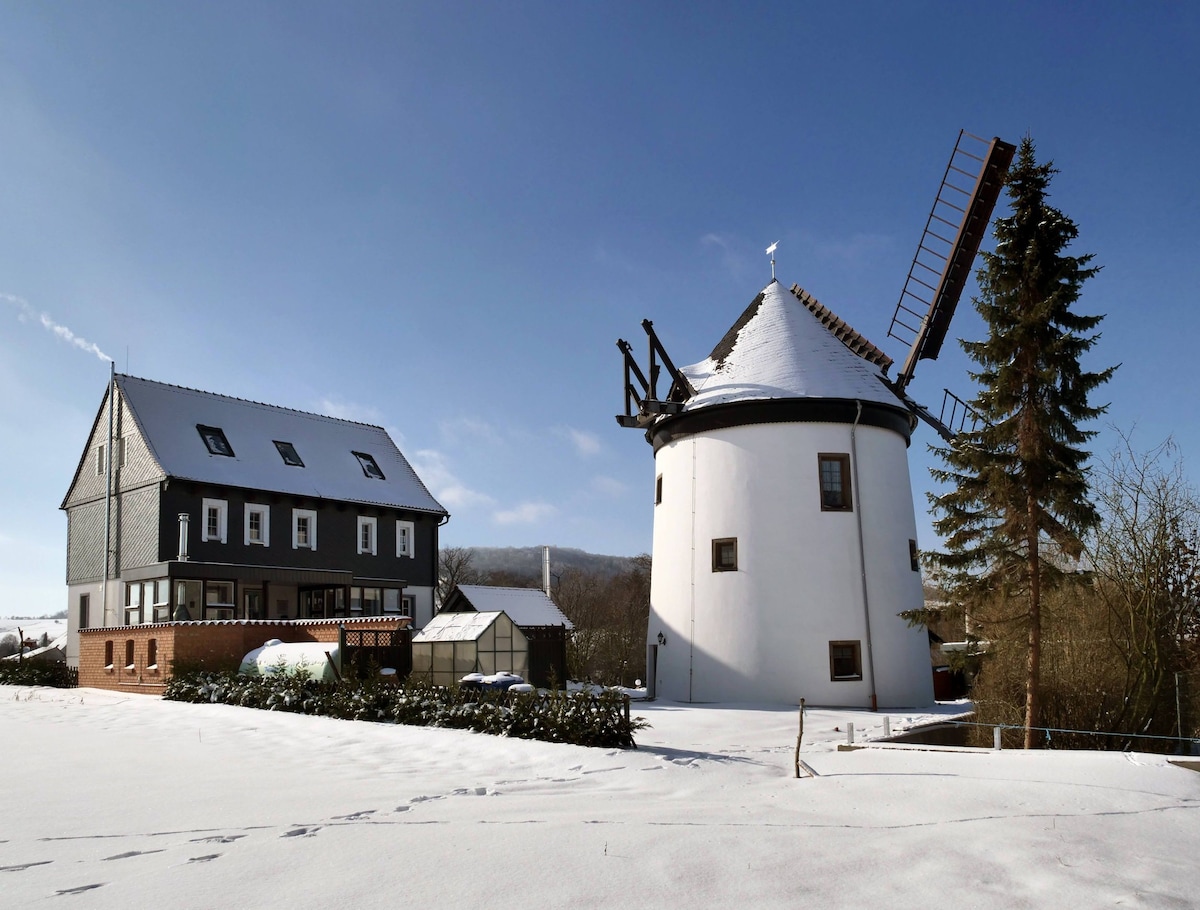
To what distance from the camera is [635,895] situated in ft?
19.5

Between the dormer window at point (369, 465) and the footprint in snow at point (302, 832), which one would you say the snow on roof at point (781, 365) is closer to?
the dormer window at point (369, 465)

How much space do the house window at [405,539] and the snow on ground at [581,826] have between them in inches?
924

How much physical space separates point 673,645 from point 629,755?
485 inches

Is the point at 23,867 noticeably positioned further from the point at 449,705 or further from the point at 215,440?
the point at 215,440

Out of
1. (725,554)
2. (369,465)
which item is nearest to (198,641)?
(725,554)

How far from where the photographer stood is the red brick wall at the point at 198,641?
22.9 meters

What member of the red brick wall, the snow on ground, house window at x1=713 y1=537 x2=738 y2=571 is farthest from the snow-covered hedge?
house window at x1=713 y1=537 x2=738 y2=571

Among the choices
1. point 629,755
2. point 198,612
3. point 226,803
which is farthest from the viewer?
point 198,612

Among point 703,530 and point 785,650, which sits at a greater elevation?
point 703,530

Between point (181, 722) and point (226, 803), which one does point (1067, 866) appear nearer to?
point (226, 803)

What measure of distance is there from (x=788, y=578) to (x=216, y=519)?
63.6 feet

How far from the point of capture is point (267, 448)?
114 feet

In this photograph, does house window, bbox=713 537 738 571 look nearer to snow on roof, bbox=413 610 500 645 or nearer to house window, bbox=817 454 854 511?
house window, bbox=817 454 854 511

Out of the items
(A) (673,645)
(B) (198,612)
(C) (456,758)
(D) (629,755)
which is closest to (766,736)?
(D) (629,755)
